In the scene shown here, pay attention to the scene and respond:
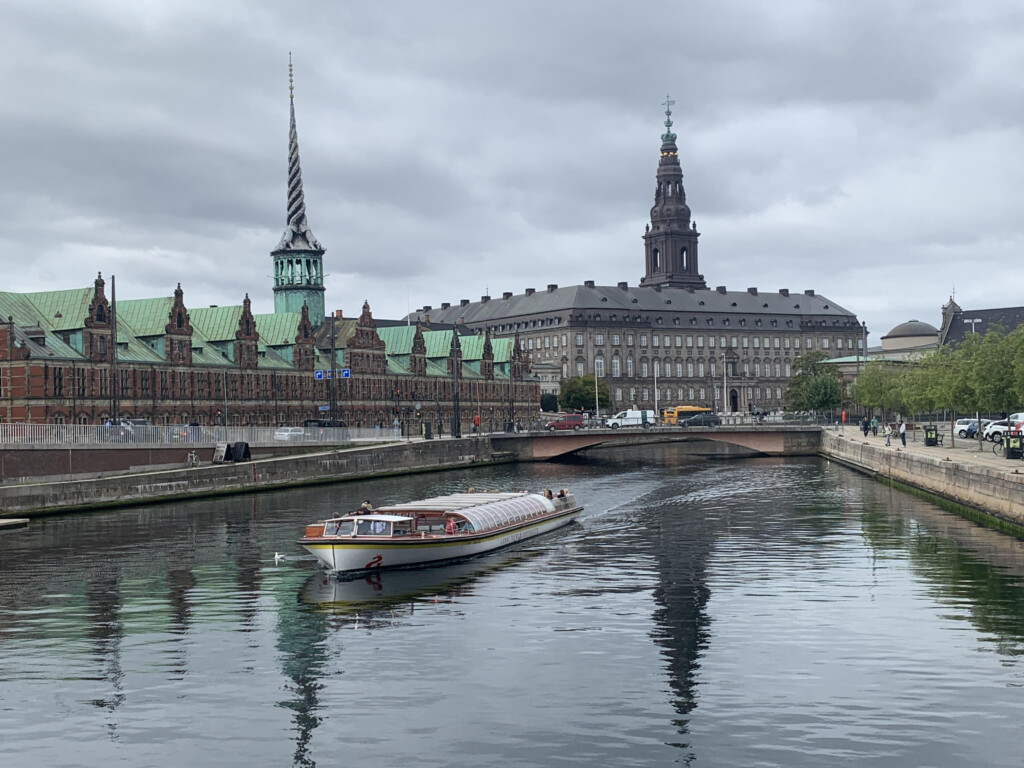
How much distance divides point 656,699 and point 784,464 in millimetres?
101860

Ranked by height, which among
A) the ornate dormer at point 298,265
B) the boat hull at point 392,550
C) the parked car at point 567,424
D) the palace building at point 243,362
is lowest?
the boat hull at point 392,550

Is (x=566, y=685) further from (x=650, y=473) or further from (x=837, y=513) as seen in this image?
(x=650, y=473)

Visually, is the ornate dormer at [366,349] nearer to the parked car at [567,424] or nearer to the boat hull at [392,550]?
the parked car at [567,424]

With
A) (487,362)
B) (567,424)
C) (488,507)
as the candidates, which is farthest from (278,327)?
(488,507)

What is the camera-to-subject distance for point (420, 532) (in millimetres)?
53344

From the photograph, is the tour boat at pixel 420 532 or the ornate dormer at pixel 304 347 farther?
the ornate dormer at pixel 304 347

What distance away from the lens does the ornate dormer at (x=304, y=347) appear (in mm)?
147750

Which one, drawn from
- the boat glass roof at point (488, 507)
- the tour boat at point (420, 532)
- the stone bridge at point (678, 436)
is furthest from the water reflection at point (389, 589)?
the stone bridge at point (678, 436)

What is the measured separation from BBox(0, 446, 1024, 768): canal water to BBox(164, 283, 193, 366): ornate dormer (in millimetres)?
63706

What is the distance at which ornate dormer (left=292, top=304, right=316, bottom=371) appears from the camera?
147750mm

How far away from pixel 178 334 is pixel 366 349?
39625 mm

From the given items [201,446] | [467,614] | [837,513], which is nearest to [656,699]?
[467,614]

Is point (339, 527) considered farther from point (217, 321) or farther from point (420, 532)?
point (217, 321)

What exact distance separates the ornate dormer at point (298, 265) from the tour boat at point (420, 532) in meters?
110
